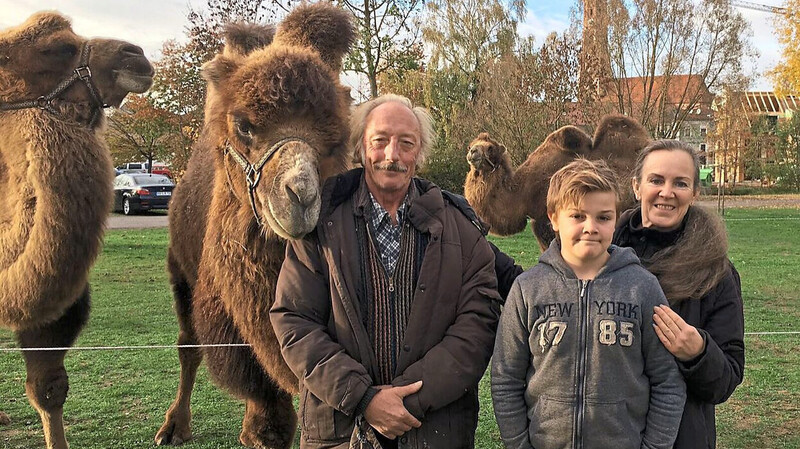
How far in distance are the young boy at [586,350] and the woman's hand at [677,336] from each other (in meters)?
0.04

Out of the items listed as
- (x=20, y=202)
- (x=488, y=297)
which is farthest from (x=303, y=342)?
(x=20, y=202)

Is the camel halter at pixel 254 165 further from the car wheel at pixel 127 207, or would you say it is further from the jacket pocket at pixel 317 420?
the car wheel at pixel 127 207

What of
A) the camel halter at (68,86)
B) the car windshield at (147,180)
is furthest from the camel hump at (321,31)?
the car windshield at (147,180)

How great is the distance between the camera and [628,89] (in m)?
23.6

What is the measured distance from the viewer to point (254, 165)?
279cm

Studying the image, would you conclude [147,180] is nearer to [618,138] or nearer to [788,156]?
[618,138]

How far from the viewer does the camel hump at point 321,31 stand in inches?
144

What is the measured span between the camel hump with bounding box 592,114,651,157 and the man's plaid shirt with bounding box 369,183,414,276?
5.49m

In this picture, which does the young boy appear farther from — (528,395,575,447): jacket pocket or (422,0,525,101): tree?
(422,0,525,101): tree

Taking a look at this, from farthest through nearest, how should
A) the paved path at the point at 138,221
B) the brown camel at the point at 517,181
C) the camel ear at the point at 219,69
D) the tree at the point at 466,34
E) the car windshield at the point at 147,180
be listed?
the tree at the point at 466,34 → the car windshield at the point at 147,180 → the paved path at the point at 138,221 → the brown camel at the point at 517,181 → the camel ear at the point at 219,69

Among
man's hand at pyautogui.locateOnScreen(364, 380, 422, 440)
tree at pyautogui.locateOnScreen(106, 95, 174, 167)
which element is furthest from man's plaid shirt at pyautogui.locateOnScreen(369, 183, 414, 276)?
tree at pyautogui.locateOnScreen(106, 95, 174, 167)

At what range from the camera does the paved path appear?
21766 mm

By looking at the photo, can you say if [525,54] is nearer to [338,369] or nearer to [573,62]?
[573,62]

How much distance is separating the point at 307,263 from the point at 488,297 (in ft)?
2.23
